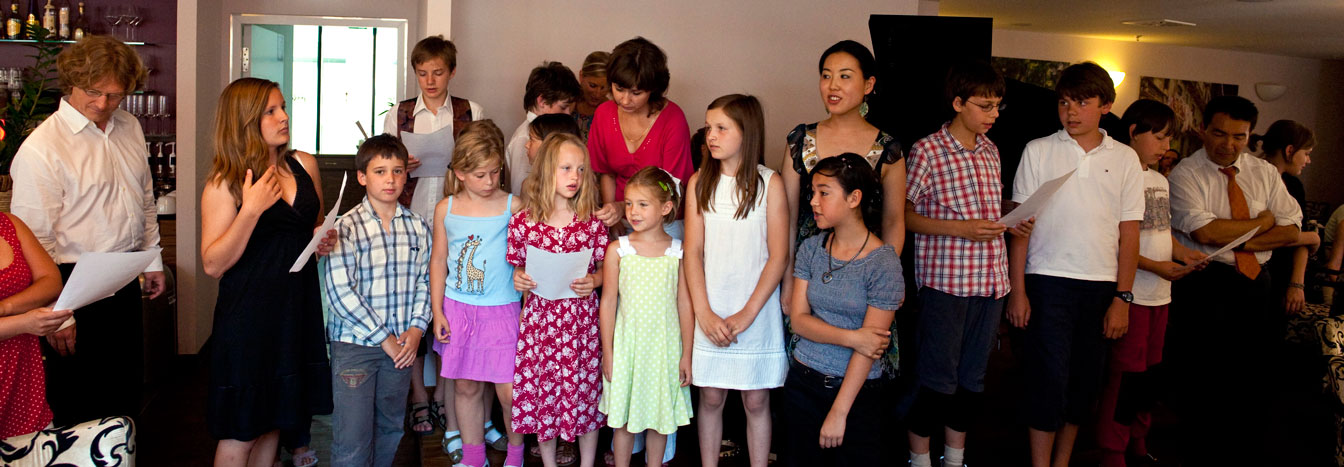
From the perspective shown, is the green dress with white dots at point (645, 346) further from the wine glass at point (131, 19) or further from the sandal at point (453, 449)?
the wine glass at point (131, 19)

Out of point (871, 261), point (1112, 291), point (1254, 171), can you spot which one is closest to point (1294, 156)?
point (1254, 171)

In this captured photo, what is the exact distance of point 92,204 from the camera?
284 centimetres

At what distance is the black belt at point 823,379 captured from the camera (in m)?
2.48

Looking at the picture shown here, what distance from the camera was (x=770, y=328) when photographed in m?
2.80

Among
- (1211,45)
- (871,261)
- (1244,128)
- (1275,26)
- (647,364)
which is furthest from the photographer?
(1211,45)

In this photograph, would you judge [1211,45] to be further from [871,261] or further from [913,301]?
[871,261]

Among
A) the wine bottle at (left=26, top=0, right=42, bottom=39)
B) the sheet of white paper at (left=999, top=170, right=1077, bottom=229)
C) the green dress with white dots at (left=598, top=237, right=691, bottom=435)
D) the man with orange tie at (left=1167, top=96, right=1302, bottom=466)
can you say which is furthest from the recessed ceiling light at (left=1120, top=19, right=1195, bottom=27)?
the wine bottle at (left=26, top=0, right=42, bottom=39)

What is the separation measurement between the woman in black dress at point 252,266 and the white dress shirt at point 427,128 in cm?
92

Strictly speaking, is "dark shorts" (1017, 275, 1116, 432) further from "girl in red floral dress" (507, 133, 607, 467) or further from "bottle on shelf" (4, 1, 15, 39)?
"bottle on shelf" (4, 1, 15, 39)

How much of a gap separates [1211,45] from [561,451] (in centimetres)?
940

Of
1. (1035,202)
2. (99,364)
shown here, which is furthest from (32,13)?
(1035,202)

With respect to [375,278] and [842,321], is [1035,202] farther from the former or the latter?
[375,278]

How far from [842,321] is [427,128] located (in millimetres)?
1963

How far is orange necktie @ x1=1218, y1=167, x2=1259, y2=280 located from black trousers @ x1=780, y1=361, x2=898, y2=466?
2161mm
